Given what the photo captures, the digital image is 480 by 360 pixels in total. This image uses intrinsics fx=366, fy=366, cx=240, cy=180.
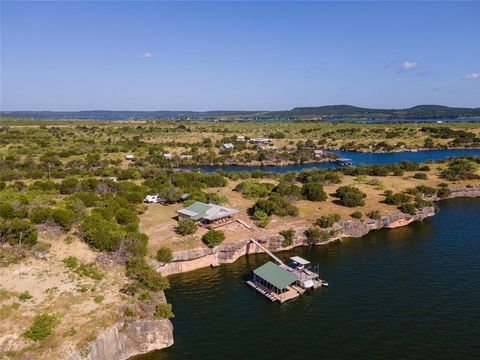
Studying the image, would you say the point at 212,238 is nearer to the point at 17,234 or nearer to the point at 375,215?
the point at 17,234

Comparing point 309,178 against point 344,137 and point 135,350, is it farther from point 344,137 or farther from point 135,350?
point 344,137

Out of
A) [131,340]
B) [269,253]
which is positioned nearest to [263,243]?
[269,253]

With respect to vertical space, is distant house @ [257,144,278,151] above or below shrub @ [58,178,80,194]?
above

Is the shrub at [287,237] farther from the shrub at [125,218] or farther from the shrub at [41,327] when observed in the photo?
the shrub at [41,327]

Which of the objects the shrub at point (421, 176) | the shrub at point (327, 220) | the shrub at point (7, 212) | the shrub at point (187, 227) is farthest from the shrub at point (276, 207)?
the shrub at point (421, 176)

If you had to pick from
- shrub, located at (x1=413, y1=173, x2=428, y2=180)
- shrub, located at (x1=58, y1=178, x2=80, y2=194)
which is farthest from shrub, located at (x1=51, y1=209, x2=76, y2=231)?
shrub, located at (x1=413, y1=173, x2=428, y2=180)

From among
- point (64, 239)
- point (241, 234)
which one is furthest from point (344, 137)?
point (64, 239)

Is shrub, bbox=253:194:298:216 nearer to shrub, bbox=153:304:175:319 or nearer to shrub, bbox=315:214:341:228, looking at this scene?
shrub, bbox=315:214:341:228

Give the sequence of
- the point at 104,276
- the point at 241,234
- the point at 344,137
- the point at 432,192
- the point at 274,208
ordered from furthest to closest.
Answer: the point at 344,137
the point at 432,192
the point at 274,208
the point at 241,234
the point at 104,276
